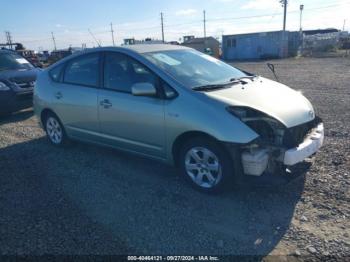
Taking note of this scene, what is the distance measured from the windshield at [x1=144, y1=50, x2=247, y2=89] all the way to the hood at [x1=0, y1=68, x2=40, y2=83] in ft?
17.9

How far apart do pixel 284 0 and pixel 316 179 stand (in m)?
47.0

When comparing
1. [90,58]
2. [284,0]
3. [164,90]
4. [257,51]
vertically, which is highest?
[284,0]

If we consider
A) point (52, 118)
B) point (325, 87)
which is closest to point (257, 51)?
point (325, 87)

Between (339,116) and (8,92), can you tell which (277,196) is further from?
(8,92)

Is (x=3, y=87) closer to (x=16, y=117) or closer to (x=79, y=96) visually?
(x=16, y=117)

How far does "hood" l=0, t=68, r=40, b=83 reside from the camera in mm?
8711

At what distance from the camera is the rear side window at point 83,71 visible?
17.0 feet

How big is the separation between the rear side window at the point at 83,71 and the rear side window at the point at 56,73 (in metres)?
0.16

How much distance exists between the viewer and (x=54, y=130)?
6.16 meters

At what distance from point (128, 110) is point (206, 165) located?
4.39 feet

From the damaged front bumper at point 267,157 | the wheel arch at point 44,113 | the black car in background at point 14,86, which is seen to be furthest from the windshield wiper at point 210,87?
the black car in background at point 14,86

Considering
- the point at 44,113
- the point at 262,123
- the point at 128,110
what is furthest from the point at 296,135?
the point at 44,113

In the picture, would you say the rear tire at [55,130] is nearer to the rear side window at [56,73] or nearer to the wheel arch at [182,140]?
the rear side window at [56,73]

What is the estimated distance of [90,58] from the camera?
532 centimetres
